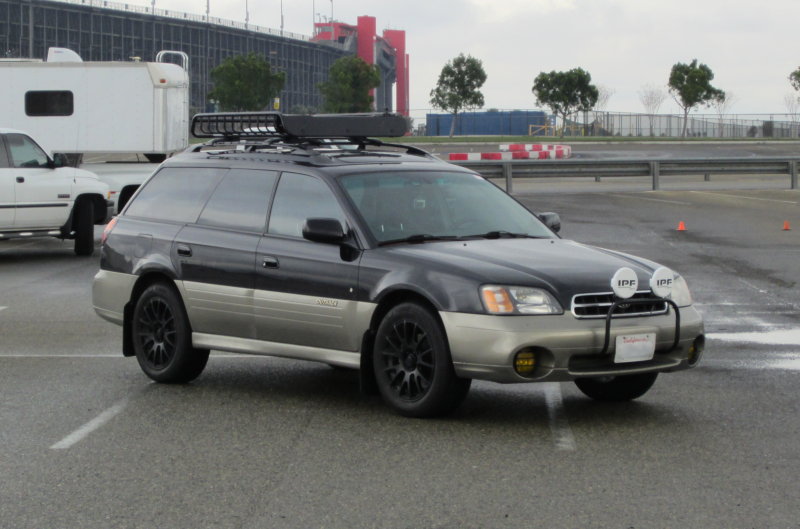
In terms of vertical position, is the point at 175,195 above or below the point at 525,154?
below

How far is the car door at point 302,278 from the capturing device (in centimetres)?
791

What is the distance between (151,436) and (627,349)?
2634 millimetres

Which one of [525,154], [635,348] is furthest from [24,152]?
[525,154]

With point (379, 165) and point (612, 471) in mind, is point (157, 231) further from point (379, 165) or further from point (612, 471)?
point (612, 471)

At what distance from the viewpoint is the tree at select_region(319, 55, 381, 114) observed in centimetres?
10225

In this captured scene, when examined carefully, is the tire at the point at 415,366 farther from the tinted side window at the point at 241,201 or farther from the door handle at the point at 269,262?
the tinted side window at the point at 241,201

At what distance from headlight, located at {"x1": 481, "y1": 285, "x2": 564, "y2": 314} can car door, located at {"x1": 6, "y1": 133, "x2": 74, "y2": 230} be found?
12480 millimetres

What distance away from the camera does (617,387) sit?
8.16 metres

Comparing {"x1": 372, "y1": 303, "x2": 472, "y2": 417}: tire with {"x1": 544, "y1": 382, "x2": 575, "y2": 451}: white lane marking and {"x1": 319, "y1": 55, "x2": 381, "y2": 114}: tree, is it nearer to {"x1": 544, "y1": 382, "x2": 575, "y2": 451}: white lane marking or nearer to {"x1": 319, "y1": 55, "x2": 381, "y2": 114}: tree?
{"x1": 544, "y1": 382, "x2": 575, "y2": 451}: white lane marking

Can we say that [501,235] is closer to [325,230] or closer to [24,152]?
[325,230]

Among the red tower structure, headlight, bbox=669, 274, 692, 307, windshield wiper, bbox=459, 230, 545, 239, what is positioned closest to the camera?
headlight, bbox=669, 274, 692, 307

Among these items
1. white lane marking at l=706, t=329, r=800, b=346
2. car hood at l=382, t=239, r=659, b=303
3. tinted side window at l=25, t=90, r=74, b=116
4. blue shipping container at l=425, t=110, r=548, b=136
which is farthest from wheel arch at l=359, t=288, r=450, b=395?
blue shipping container at l=425, t=110, r=548, b=136

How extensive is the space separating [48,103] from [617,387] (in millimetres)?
17777

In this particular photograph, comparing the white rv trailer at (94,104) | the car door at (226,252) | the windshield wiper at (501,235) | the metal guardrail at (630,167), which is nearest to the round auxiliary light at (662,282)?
the windshield wiper at (501,235)
